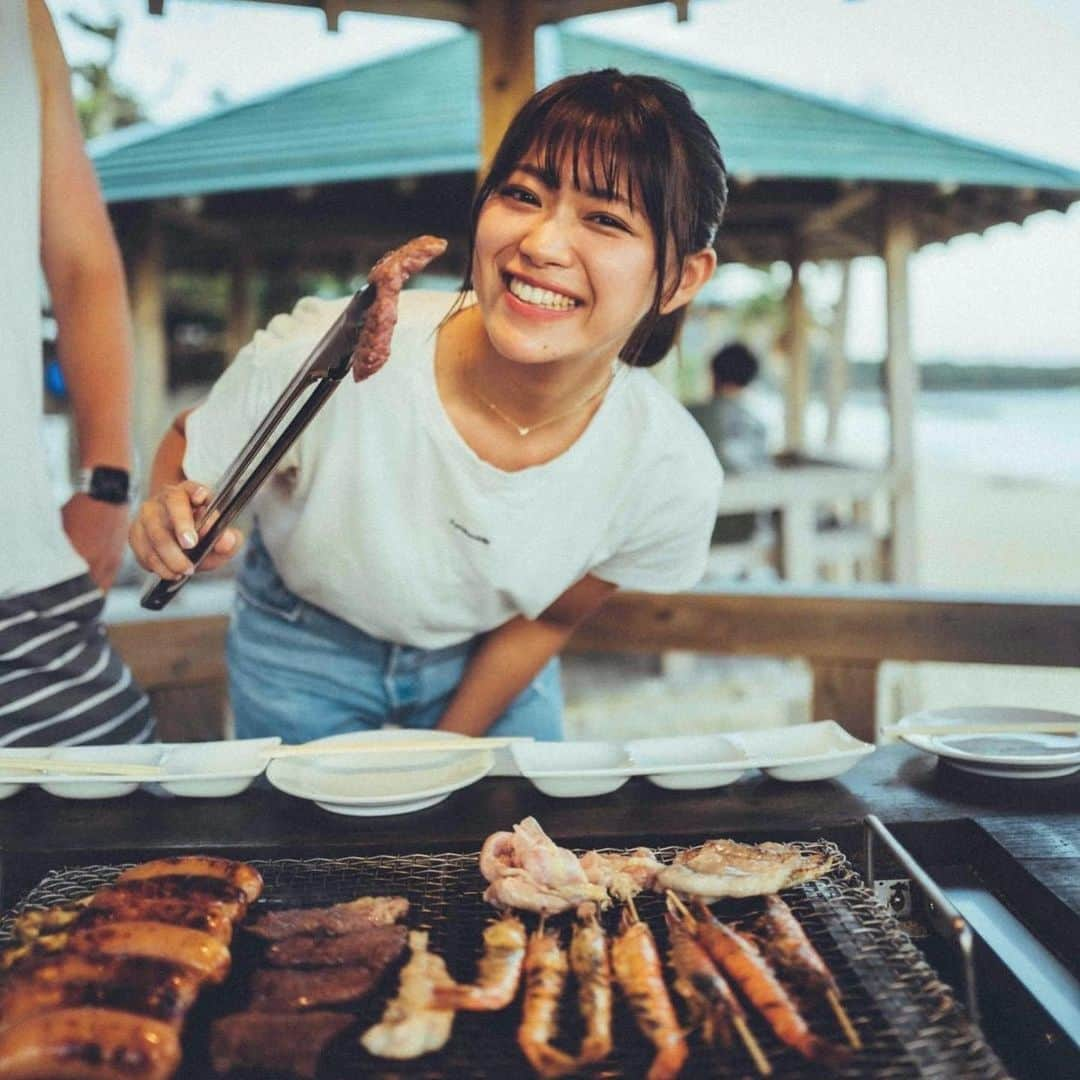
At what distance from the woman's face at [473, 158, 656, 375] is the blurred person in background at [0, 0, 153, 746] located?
102 centimetres

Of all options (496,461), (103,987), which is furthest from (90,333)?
(103,987)

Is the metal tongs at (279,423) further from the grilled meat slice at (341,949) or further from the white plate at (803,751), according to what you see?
the white plate at (803,751)

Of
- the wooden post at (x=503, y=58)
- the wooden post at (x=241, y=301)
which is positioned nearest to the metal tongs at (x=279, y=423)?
the wooden post at (x=503, y=58)

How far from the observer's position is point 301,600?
2721 mm

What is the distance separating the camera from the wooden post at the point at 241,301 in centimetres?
1216

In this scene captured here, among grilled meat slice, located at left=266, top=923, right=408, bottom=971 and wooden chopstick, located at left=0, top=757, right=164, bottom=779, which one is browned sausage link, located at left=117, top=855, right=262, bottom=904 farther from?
wooden chopstick, located at left=0, top=757, right=164, bottom=779

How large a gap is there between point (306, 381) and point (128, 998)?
0.85 meters

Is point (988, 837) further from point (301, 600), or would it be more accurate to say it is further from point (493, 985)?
point (301, 600)

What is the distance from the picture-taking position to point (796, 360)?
12.8 meters

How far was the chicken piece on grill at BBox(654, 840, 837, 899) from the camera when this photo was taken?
1.70 m

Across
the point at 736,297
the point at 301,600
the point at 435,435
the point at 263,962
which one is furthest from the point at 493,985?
the point at 736,297

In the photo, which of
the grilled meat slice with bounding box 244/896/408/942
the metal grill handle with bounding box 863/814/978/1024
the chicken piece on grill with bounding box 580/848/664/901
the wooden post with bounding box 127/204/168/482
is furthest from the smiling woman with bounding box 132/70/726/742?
the wooden post with bounding box 127/204/168/482

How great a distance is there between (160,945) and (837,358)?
14011mm

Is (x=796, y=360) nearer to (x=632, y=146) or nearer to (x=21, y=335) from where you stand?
(x=632, y=146)
